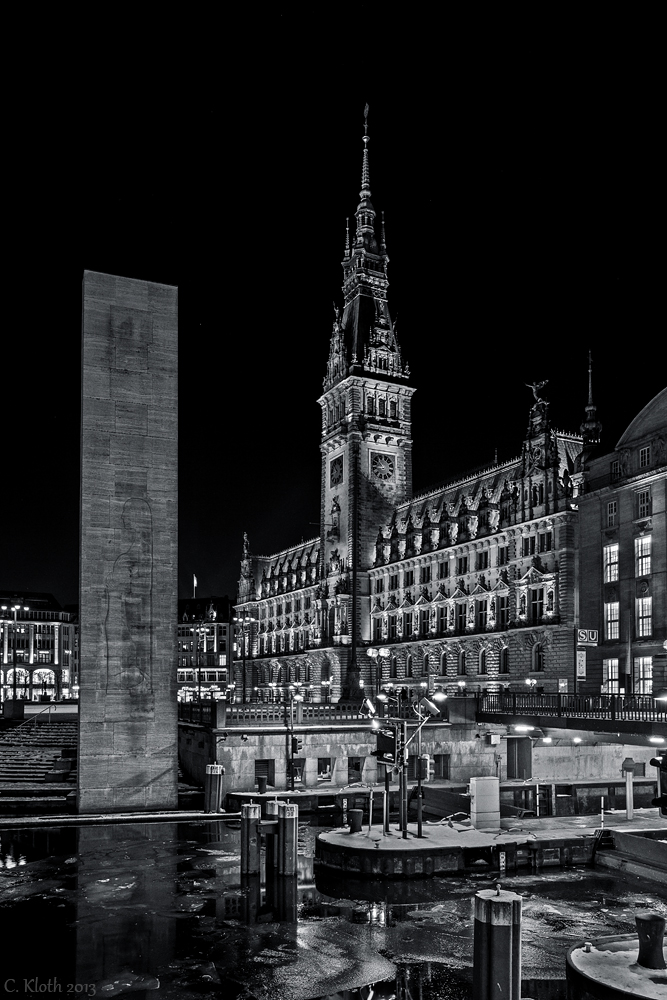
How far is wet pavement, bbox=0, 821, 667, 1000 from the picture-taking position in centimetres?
2380

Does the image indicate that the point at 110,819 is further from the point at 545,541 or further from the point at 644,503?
the point at 545,541

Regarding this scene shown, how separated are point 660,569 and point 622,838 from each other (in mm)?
28787

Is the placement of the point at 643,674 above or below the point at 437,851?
above

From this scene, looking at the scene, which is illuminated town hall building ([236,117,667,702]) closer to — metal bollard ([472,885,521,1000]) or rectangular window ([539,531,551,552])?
rectangular window ([539,531,551,552])

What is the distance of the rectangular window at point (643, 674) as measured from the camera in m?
64.5

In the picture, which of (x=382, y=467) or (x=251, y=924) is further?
(x=382, y=467)

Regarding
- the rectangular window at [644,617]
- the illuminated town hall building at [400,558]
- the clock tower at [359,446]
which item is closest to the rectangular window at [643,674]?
the rectangular window at [644,617]

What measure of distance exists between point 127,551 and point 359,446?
83963 millimetres

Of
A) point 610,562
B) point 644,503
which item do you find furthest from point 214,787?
point 644,503

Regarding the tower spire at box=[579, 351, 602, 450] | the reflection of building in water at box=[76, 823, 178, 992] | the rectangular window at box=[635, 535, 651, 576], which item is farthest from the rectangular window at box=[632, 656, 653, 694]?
the reflection of building in water at box=[76, 823, 178, 992]

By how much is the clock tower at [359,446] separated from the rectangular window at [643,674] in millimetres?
57637

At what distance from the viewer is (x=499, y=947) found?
1834 centimetres

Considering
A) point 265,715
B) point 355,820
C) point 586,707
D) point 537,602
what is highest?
point 537,602

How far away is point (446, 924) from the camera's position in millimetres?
29875
